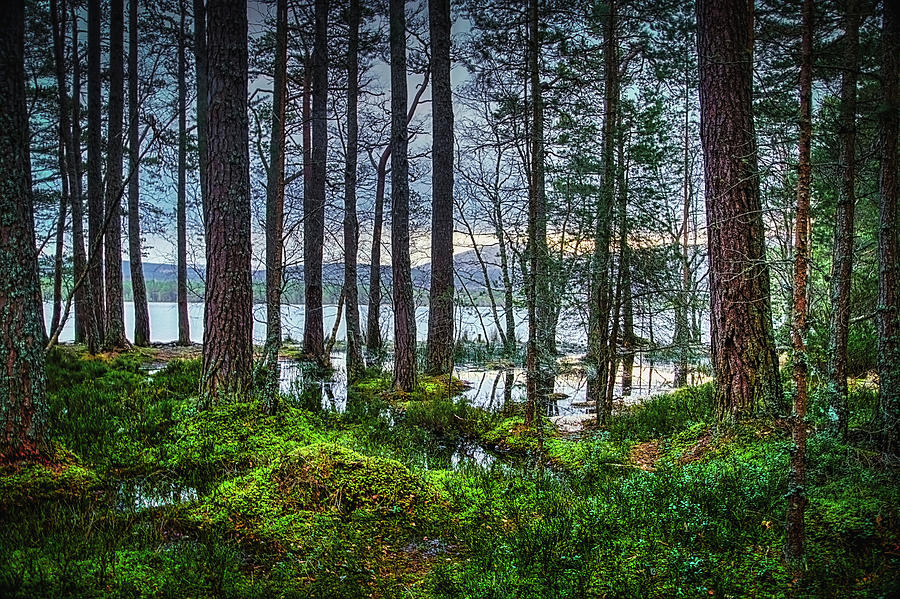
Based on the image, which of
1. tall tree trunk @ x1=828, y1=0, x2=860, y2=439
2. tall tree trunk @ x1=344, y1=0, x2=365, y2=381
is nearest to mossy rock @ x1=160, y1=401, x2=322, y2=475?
tall tree trunk @ x1=828, y1=0, x2=860, y2=439

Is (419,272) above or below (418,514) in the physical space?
above

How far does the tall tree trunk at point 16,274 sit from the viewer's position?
3.81 meters

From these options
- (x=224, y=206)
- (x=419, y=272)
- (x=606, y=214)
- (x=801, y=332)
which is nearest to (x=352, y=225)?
(x=419, y=272)

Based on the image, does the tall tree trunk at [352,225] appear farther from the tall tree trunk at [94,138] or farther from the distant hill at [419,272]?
the tall tree trunk at [94,138]

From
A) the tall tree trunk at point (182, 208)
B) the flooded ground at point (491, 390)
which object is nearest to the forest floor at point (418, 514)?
the flooded ground at point (491, 390)

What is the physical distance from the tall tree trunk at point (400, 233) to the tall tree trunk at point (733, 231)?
6.17 meters

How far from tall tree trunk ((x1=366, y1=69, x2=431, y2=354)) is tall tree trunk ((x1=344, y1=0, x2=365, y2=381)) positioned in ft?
6.85

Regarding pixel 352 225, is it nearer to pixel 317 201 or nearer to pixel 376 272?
pixel 317 201

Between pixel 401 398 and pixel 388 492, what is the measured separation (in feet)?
18.0

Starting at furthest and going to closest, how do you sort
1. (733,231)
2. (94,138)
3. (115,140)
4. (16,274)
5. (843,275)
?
(94,138)
(115,140)
(733,231)
(843,275)
(16,274)

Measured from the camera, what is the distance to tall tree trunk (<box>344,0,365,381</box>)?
493 inches

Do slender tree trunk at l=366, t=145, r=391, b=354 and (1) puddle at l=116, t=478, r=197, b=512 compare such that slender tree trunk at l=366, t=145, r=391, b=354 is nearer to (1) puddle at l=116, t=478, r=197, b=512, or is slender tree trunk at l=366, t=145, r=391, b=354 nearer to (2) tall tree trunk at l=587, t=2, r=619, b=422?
(2) tall tree trunk at l=587, t=2, r=619, b=422

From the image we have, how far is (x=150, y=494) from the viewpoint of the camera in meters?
4.54

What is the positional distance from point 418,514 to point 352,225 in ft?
33.7
